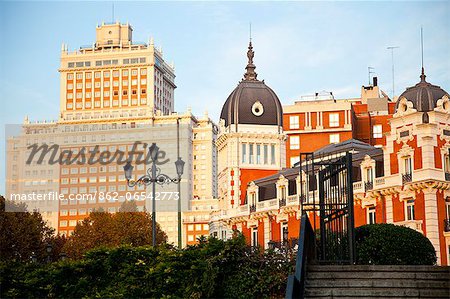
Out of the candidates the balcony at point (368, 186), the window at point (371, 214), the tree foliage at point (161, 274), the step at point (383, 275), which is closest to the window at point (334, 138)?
the balcony at point (368, 186)

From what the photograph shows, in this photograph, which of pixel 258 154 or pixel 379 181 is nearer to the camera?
pixel 379 181

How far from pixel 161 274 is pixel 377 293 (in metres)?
7.17

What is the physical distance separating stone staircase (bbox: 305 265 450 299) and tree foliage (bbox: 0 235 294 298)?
11.6 feet

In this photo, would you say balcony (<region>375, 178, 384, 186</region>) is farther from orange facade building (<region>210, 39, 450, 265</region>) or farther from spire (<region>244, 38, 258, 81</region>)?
spire (<region>244, 38, 258, 81</region>)

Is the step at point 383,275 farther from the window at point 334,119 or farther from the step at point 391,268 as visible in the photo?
the window at point 334,119

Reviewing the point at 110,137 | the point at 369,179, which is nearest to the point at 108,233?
the point at 369,179

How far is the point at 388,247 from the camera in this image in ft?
68.2

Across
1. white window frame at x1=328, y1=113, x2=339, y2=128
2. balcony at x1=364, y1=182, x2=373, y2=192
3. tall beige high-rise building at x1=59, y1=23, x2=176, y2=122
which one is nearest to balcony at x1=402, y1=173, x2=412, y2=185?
balcony at x1=364, y1=182, x2=373, y2=192

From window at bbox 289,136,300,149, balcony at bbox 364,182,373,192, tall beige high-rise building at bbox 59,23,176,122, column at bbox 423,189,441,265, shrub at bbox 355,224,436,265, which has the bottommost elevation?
shrub at bbox 355,224,436,265

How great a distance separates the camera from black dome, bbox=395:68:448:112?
4969 centimetres

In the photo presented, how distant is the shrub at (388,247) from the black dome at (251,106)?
48838mm

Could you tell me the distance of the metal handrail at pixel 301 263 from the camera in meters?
13.1

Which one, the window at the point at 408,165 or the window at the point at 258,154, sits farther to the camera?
the window at the point at 258,154

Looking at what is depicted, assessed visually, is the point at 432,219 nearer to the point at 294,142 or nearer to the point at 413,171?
the point at 413,171
